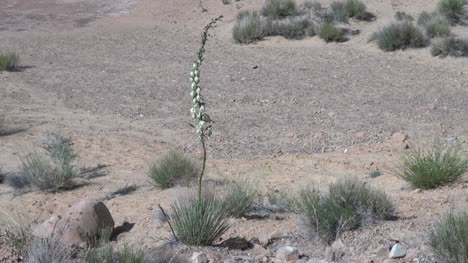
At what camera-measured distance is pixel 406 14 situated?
24656mm

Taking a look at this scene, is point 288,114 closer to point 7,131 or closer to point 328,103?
→ point 328,103

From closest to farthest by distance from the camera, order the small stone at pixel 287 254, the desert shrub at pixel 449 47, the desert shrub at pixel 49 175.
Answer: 1. the small stone at pixel 287 254
2. the desert shrub at pixel 49 175
3. the desert shrub at pixel 449 47

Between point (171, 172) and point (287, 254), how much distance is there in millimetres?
Answer: 4204

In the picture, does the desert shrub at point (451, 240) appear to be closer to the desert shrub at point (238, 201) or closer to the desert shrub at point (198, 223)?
the desert shrub at point (198, 223)

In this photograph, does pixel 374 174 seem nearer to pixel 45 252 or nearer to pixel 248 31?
pixel 45 252

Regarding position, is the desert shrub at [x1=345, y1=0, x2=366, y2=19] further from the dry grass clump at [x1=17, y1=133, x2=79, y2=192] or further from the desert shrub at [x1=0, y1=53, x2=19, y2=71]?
the dry grass clump at [x1=17, y1=133, x2=79, y2=192]

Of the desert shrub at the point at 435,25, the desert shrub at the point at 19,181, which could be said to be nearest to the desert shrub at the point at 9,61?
the desert shrub at the point at 19,181

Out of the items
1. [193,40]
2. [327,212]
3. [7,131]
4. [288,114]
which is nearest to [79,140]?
[7,131]

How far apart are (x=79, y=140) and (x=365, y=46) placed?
11376mm

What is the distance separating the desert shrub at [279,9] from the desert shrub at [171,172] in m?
15.0

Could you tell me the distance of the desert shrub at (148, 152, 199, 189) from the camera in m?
11.2

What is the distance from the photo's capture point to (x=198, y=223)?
24.8 ft

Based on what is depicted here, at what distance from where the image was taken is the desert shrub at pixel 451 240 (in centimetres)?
637

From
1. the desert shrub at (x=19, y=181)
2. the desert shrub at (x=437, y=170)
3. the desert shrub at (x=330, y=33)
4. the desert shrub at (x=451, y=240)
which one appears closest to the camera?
the desert shrub at (x=451, y=240)
